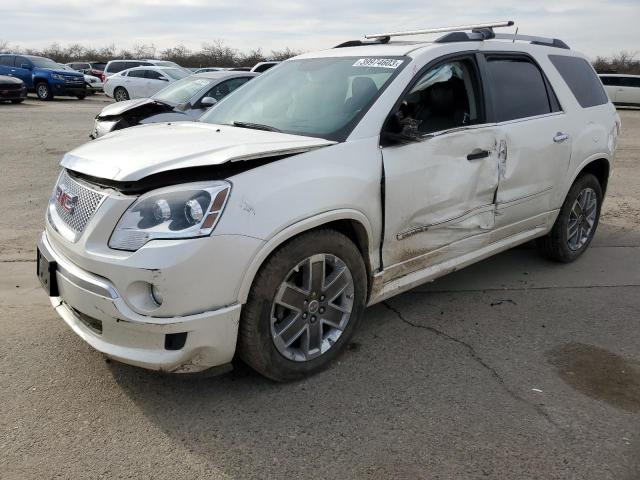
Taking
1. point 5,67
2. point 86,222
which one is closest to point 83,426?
point 86,222

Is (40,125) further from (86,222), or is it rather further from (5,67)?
(86,222)

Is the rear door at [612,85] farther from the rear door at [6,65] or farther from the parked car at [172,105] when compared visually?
the rear door at [6,65]

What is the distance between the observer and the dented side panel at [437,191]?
11.6 feet

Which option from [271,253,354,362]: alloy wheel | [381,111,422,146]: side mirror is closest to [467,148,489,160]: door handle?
[381,111,422,146]: side mirror

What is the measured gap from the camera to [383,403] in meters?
3.13

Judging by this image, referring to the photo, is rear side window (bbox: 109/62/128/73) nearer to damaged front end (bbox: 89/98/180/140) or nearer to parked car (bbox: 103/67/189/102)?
parked car (bbox: 103/67/189/102)

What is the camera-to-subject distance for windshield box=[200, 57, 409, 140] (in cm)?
361

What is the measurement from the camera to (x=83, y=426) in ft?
9.57

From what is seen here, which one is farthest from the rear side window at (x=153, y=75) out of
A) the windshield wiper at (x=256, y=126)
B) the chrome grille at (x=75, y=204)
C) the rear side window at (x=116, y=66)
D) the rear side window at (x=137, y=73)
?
the chrome grille at (x=75, y=204)

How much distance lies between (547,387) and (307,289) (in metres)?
1.46

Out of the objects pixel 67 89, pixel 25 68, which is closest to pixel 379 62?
pixel 67 89

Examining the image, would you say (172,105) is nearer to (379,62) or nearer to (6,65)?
(379,62)

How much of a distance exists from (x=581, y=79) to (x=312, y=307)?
3.58 metres

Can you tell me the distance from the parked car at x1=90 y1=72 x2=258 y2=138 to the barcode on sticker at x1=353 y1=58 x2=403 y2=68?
429 cm
